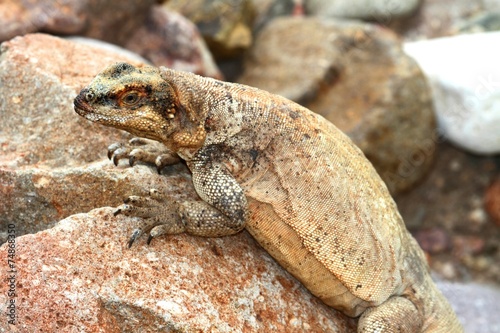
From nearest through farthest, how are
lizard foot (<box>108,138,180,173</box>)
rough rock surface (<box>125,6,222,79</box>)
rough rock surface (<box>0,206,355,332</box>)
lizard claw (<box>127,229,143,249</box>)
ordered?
rough rock surface (<box>0,206,355,332</box>) < lizard claw (<box>127,229,143,249</box>) < lizard foot (<box>108,138,180,173</box>) < rough rock surface (<box>125,6,222,79</box>)

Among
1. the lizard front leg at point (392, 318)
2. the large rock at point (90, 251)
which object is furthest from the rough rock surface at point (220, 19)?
the lizard front leg at point (392, 318)

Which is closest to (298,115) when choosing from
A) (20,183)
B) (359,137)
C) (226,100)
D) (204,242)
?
(226,100)

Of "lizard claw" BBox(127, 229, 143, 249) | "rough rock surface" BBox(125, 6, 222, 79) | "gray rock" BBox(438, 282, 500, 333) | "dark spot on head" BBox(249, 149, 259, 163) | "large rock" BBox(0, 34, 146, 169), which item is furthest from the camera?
"rough rock surface" BBox(125, 6, 222, 79)

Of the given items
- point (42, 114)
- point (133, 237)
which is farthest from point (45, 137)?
point (133, 237)

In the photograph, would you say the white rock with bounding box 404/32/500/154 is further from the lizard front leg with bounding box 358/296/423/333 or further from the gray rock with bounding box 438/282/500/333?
the lizard front leg with bounding box 358/296/423/333

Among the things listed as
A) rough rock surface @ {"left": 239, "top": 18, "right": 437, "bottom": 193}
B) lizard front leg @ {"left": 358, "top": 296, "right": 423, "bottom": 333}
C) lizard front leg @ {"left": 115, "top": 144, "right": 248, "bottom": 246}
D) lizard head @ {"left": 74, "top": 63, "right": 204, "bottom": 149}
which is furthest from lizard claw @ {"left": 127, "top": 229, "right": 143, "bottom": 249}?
rough rock surface @ {"left": 239, "top": 18, "right": 437, "bottom": 193}

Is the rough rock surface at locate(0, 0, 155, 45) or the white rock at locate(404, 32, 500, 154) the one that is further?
the white rock at locate(404, 32, 500, 154)

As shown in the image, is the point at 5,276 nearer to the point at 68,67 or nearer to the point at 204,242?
the point at 204,242
